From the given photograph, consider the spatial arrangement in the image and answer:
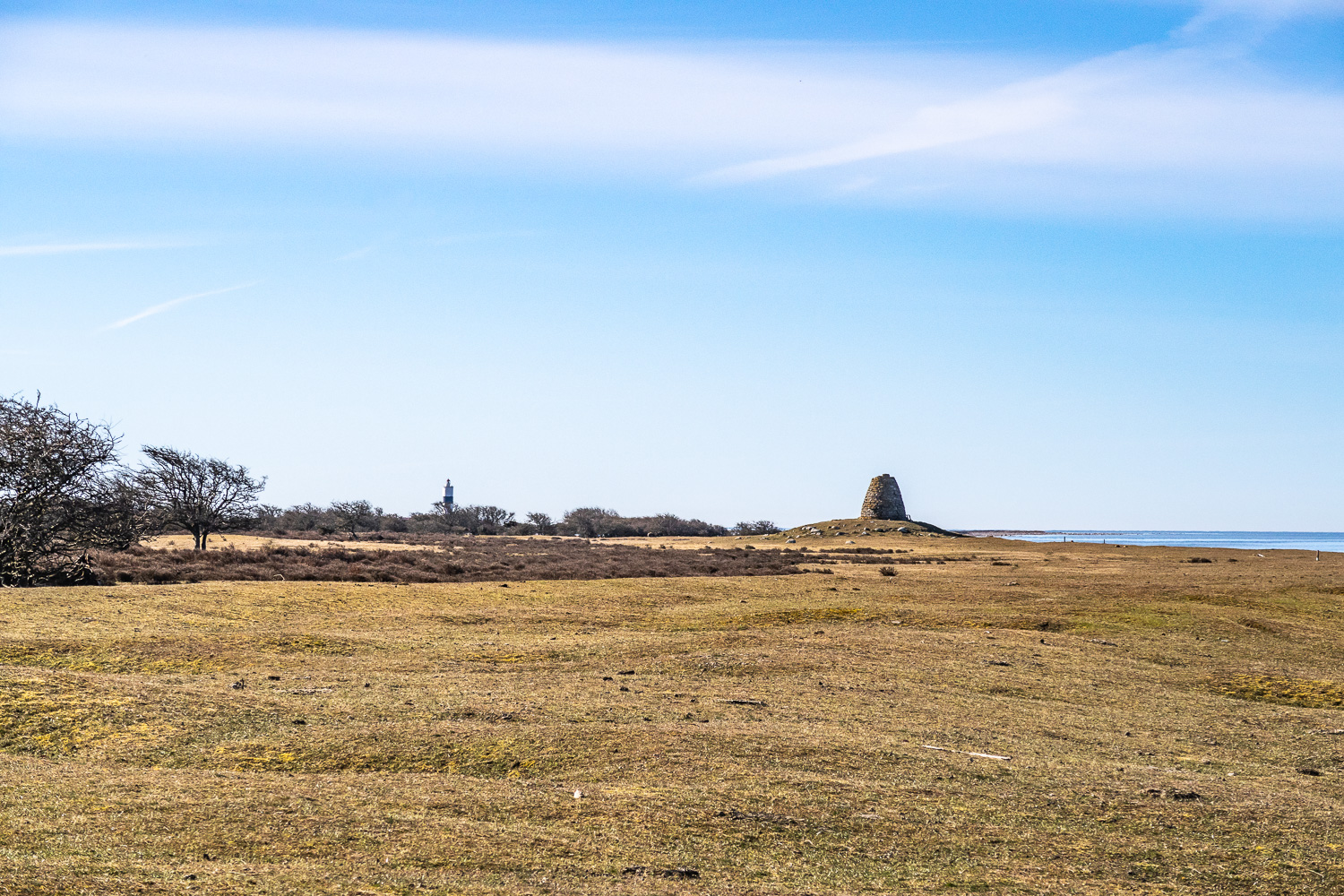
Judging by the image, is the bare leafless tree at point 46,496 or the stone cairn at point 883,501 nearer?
the bare leafless tree at point 46,496

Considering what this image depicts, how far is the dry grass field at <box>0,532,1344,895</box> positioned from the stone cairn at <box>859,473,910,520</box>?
62.4 meters

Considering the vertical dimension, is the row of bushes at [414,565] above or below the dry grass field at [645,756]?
above

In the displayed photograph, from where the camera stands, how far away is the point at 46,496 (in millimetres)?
27781

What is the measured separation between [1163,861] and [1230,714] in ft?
25.5

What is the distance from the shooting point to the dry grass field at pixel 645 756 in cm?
711

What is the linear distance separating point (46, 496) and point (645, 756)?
24.1 m

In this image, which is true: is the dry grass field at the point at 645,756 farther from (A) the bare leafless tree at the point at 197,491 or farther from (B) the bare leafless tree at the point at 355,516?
(B) the bare leafless tree at the point at 355,516

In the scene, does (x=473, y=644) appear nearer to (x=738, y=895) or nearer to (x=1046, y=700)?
(x=1046, y=700)

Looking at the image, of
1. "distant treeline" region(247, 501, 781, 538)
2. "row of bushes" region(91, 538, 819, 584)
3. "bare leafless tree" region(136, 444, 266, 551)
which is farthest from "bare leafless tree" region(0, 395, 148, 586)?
"distant treeline" region(247, 501, 781, 538)

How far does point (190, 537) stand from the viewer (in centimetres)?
5566

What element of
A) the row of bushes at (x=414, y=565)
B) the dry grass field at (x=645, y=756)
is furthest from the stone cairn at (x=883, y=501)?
the dry grass field at (x=645, y=756)

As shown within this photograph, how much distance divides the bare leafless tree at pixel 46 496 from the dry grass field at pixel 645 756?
6.34 meters

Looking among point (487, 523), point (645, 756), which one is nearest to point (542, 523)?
point (487, 523)

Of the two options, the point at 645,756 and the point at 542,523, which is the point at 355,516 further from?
the point at 645,756
